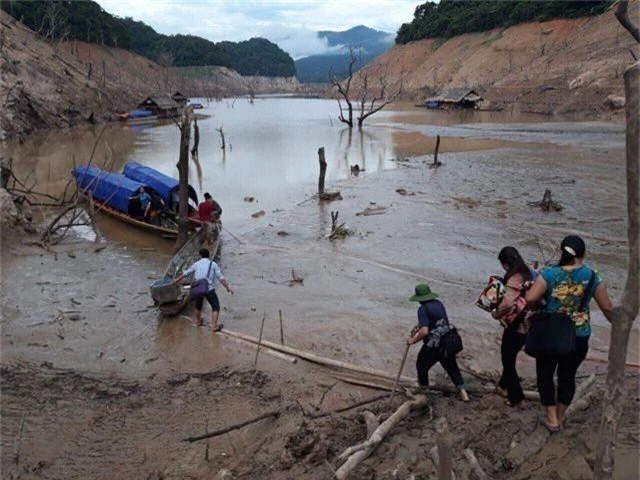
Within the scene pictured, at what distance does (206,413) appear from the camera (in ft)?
21.8

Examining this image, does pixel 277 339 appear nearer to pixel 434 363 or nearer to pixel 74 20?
pixel 434 363

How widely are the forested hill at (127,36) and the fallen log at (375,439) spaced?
1945 inches

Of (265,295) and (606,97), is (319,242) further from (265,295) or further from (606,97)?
(606,97)

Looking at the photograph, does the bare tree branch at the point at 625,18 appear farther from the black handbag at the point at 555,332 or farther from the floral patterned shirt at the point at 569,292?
the black handbag at the point at 555,332

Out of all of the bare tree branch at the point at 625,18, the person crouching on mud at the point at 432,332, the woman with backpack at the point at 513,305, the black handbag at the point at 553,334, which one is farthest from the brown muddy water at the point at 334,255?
the bare tree branch at the point at 625,18

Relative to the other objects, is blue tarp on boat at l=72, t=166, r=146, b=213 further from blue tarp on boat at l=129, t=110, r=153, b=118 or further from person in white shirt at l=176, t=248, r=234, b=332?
blue tarp on boat at l=129, t=110, r=153, b=118

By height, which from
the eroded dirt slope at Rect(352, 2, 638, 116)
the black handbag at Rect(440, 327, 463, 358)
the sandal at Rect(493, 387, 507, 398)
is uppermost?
the eroded dirt slope at Rect(352, 2, 638, 116)

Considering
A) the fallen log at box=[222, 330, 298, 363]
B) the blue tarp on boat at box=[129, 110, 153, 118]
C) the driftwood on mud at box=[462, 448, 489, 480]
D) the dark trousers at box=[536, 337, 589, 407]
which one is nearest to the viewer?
the driftwood on mud at box=[462, 448, 489, 480]

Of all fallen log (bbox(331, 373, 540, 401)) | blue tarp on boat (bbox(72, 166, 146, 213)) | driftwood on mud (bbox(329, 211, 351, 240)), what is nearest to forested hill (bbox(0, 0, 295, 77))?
blue tarp on boat (bbox(72, 166, 146, 213))

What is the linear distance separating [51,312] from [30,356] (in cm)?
196

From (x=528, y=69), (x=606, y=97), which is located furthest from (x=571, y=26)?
(x=606, y=97)

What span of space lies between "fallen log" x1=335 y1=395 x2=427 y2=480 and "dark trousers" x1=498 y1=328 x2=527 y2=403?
3.23ft

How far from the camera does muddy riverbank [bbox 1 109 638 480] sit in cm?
552

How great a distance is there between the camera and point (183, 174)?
43.0ft
